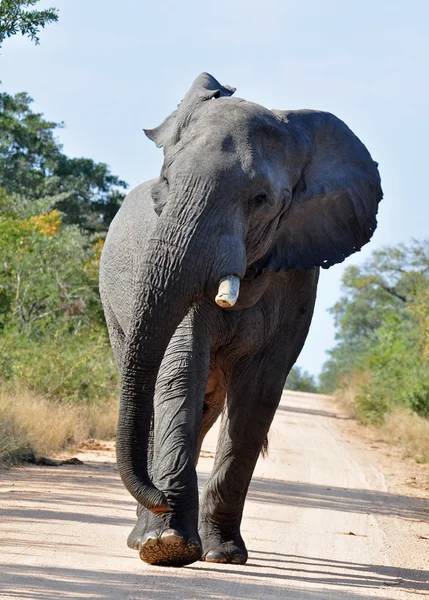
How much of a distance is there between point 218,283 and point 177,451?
104 centimetres

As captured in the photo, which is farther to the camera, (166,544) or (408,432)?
(408,432)

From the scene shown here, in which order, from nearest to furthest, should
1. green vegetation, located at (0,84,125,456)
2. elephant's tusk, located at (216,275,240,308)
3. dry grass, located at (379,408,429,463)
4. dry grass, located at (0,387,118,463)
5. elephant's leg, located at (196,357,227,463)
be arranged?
elephant's tusk, located at (216,275,240,308), elephant's leg, located at (196,357,227,463), dry grass, located at (0,387,118,463), green vegetation, located at (0,84,125,456), dry grass, located at (379,408,429,463)

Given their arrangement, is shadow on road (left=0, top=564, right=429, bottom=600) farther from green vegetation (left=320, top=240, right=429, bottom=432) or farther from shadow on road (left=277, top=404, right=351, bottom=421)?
shadow on road (left=277, top=404, right=351, bottom=421)

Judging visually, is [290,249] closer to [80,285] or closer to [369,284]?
[80,285]

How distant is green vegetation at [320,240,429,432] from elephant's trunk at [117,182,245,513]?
45.5ft

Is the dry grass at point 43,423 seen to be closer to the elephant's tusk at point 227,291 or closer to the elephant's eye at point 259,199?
the elephant's eye at point 259,199

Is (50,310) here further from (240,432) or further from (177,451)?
(177,451)

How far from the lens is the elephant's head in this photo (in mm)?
6574

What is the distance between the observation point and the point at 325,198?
26.1 ft

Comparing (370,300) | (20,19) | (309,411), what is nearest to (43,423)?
(20,19)

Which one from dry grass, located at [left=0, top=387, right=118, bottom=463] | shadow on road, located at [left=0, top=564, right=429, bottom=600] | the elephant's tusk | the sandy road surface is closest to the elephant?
the elephant's tusk

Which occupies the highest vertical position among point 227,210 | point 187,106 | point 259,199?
point 187,106

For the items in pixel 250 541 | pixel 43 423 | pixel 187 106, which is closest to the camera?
pixel 187 106

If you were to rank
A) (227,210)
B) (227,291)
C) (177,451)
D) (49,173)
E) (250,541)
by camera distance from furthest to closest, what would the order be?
1. (49,173)
2. (250,541)
3. (177,451)
4. (227,210)
5. (227,291)
